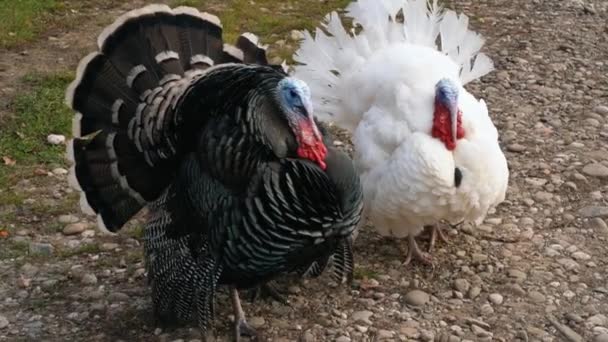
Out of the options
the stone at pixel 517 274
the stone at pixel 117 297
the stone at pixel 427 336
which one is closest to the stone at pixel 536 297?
the stone at pixel 517 274

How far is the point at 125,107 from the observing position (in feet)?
15.9

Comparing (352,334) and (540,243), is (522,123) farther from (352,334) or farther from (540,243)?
(352,334)

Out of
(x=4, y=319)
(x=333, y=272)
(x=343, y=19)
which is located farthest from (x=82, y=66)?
(x=343, y=19)

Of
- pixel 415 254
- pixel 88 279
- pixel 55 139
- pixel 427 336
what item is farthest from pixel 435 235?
pixel 55 139

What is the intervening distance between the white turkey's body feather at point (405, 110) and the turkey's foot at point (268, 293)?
0.72m

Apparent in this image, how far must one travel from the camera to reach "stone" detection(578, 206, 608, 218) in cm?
607

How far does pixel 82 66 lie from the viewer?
486 cm

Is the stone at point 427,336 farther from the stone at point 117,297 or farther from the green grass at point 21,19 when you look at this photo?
the green grass at point 21,19

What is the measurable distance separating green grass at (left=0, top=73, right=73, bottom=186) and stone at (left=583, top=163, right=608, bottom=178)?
12.4 ft

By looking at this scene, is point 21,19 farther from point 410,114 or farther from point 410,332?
point 410,332

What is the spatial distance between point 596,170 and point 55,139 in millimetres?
3981

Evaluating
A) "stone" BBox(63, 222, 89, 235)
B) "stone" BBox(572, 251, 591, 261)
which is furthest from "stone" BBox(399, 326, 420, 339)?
"stone" BBox(63, 222, 89, 235)

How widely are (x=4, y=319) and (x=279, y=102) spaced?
2005 millimetres

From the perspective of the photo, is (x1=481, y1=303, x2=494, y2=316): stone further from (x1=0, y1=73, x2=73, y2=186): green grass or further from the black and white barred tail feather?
(x1=0, y1=73, x2=73, y2=186): green grass
